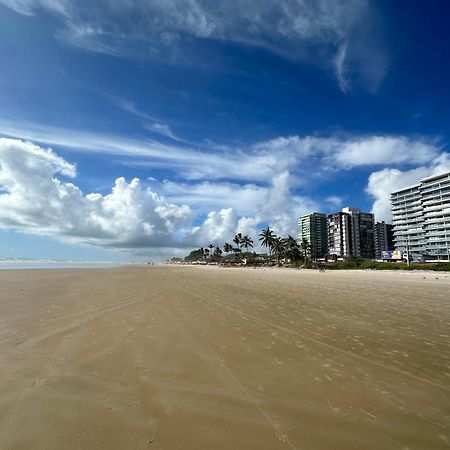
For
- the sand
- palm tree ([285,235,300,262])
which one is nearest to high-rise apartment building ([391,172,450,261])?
palm tree ([285,235,300,262])

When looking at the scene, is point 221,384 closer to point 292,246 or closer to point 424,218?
point 292,246

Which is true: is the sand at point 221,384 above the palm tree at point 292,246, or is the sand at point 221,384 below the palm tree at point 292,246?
below

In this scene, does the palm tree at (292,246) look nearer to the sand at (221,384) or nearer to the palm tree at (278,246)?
the palm tree at (278,246)

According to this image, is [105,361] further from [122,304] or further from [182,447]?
[122,304]

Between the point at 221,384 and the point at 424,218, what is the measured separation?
180245mm

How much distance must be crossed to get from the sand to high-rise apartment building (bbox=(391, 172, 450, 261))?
149 metres

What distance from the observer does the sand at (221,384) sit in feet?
13.2

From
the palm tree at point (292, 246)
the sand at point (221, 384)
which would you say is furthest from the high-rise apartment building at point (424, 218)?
the sand at point (221, 384)

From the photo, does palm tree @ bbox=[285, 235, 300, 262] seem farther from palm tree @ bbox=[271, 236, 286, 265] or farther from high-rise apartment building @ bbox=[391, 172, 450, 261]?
high-rise apartment building @ bbox=[391, 172, 450, 261]

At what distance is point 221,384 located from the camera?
18.7ft

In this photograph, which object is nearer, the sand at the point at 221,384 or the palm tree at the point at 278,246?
the sand at the point at 221,384

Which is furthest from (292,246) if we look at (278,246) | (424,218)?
(424,218)

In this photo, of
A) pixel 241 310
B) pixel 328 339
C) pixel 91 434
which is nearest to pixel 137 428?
pixel 91 434

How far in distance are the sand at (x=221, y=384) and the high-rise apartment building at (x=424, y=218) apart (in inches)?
5847
